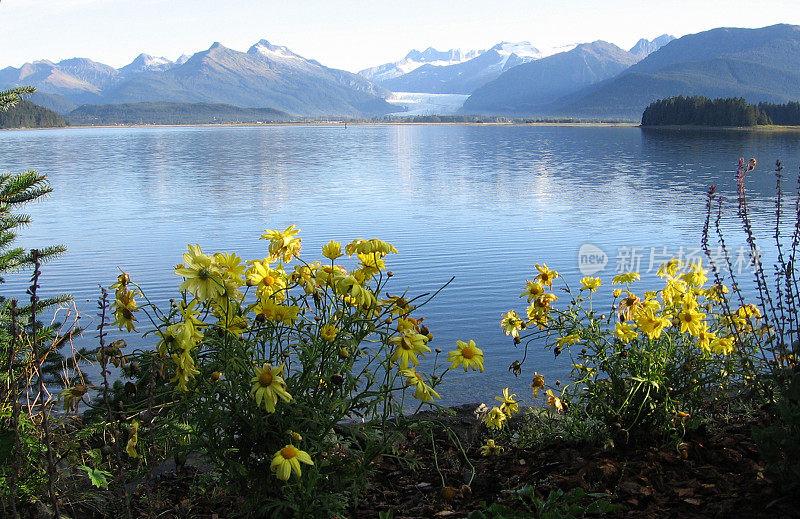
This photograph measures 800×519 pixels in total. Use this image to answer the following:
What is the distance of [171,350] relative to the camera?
2.19 metres

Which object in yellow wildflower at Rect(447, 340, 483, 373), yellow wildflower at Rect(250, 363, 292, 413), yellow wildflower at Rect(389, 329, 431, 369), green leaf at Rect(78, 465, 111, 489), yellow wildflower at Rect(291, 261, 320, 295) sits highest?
yellow wildflower at Rect(291, 261, 320, 295)

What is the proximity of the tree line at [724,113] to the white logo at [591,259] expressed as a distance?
74.7 meters

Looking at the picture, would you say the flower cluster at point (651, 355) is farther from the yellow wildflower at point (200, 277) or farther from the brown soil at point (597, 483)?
the yellow wildflower at point (200, 277)

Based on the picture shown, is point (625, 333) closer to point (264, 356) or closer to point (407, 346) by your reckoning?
point (407, 346)

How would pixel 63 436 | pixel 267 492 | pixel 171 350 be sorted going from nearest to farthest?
1. pixel 171 350
2. pixel 267 492
3. pixel 63 436

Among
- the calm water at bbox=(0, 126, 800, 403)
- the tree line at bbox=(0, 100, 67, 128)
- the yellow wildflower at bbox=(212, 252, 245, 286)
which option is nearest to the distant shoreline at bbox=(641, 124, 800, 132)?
the calm water at bbox=(0, 126, 800, 403)

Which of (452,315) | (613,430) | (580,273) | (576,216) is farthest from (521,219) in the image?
(613,430)

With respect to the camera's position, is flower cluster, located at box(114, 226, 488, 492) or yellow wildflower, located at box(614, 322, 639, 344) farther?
yellow wildflower, located at box(614, 322, 639, 344)

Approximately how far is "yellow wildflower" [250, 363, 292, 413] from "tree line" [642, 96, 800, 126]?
84.6m

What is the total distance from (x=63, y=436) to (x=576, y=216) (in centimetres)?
1289

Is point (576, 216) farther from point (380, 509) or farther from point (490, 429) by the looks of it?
point (380, 509)

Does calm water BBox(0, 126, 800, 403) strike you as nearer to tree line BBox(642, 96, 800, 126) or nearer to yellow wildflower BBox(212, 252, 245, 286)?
yellow wildflower BBox(212, 252, 245, 286)

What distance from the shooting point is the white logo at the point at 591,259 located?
31.3 feet

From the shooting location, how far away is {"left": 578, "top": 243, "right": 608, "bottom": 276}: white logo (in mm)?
9543
